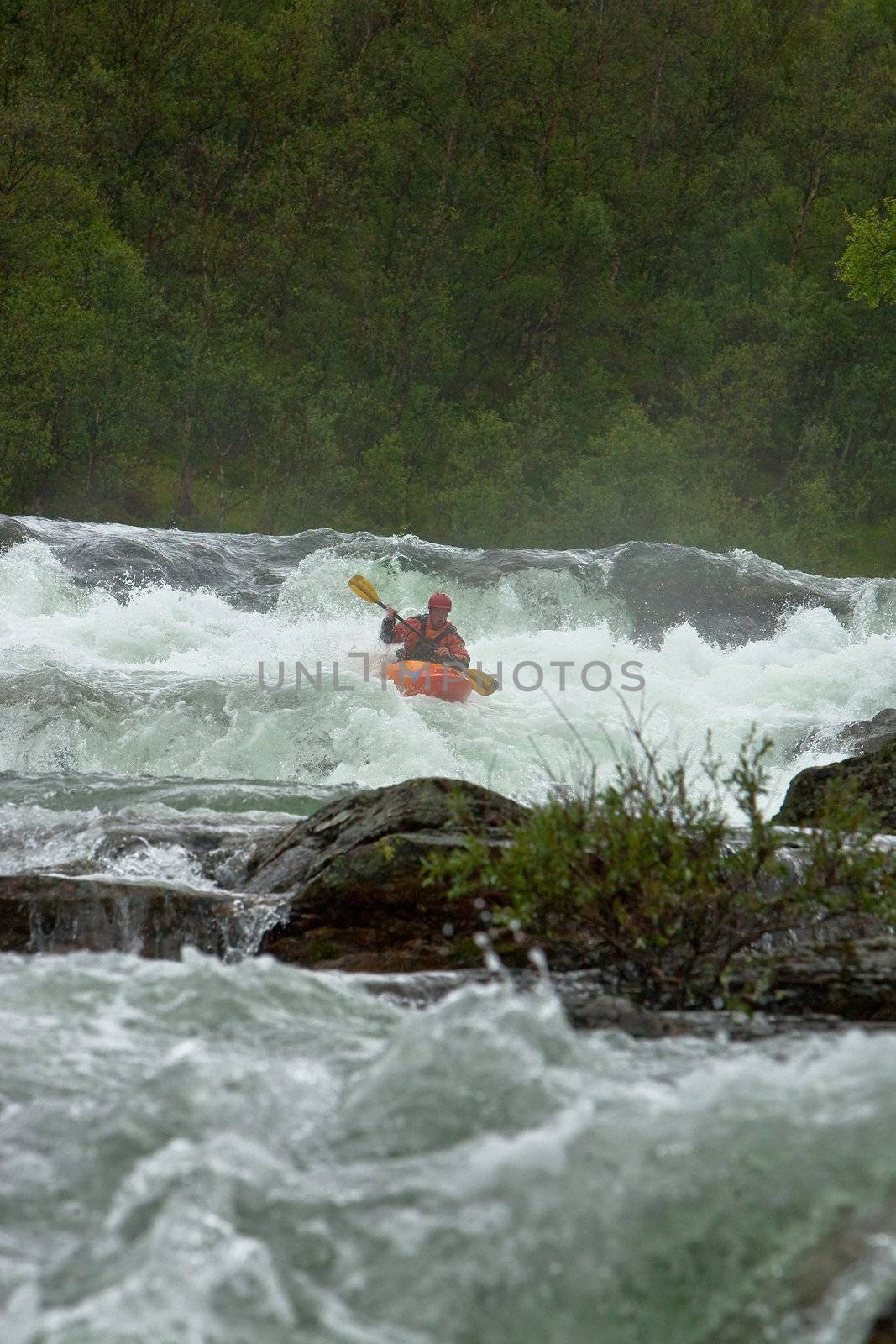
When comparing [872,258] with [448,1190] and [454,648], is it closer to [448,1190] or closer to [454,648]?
[454,648]

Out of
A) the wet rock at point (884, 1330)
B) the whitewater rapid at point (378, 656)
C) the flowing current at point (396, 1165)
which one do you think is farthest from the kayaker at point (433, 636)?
the wet rock at point (884, 1330)

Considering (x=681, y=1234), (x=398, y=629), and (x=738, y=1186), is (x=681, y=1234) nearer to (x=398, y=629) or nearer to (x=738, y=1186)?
(x=738, y=1186)

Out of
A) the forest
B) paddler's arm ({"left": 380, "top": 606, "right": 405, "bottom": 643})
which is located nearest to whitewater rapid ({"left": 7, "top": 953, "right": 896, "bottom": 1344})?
paddler's arm ({"left": 380, "top": 606, "right": 405, "bottom": 643})

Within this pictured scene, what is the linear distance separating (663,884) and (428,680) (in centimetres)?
675

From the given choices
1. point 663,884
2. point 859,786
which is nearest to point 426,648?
point 859,786

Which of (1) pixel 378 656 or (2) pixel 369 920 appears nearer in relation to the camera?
(2) pixel 369 920

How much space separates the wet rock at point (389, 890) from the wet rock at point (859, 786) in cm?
209

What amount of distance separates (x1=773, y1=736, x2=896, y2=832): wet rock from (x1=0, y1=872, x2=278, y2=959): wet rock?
2953mm

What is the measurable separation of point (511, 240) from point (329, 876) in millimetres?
29542

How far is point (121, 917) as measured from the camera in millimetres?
5008

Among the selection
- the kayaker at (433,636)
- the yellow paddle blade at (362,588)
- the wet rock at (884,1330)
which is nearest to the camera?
the wet rock at (884,1330)

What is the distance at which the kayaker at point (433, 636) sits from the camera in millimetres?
11156

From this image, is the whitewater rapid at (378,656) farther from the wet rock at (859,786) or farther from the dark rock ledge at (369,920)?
the dark rock ledge at (369,920)

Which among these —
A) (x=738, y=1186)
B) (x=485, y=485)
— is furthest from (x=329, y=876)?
(x=485, y=485)
